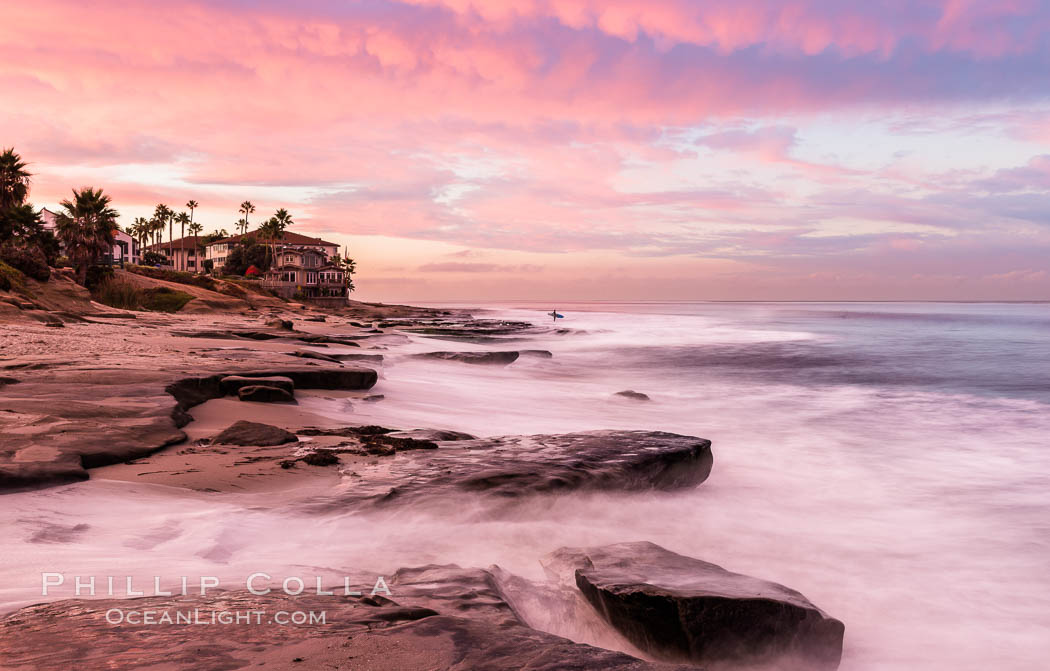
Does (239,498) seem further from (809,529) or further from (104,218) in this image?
(104,218)

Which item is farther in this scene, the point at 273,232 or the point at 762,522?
the point at 273,232

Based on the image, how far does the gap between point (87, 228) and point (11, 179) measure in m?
8.38

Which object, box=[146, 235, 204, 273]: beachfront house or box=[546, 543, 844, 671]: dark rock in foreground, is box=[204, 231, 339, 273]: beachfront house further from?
box=[546, 543, 844, 671]: dark rock in foreground

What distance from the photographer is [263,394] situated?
9.97m

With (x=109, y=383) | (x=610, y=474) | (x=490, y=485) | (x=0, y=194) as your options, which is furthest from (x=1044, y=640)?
(x=0, y=194)

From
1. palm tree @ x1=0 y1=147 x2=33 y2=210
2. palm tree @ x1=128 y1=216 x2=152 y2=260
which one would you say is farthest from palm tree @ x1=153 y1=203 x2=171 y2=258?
palm tree @ x1=0 y1=147 x2=33 y2=210

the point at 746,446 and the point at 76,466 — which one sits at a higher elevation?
the point at 76,466

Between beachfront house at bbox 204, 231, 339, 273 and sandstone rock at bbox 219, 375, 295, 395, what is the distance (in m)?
110

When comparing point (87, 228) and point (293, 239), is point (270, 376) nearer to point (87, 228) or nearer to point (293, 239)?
point (87, 228)

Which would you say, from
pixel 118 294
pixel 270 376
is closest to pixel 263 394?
pixel 270 376

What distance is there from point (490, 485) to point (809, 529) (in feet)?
13.2

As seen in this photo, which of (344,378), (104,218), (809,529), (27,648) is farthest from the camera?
(104,218)

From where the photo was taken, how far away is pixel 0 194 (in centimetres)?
4928

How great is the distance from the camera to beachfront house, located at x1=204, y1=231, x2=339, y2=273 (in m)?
118
